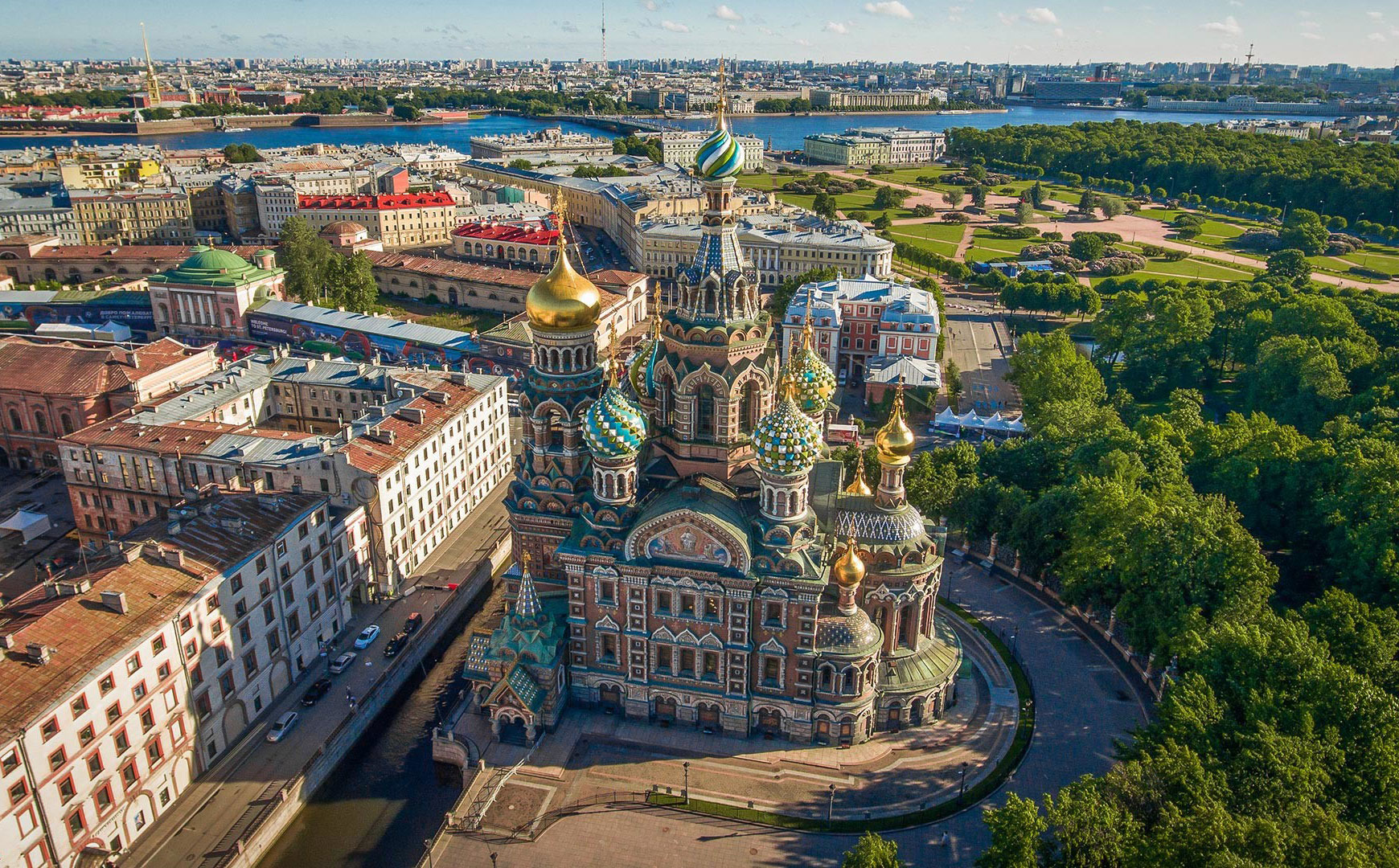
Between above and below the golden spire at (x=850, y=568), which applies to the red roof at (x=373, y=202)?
above

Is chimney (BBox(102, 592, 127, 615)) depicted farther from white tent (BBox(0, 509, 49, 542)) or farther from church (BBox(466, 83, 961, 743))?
white tent (BBox(0, 509, 49, 542))

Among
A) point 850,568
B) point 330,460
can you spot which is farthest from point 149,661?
point 850,568

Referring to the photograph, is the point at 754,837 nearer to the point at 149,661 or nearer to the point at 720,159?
the point at 149,661

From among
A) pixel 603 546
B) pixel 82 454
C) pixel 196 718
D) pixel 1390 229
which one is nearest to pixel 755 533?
pixel 603 546

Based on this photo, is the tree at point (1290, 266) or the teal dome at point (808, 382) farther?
the tree at point (1290, 266)

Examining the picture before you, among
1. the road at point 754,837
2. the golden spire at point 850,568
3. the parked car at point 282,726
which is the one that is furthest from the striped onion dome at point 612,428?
the parked car at point 282,726

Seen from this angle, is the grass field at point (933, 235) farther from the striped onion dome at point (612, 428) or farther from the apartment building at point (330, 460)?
the striped onion dome at point (612, 428)
